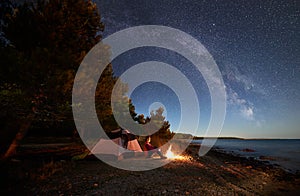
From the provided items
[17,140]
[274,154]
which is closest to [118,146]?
[17,140]

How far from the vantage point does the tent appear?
1125cm

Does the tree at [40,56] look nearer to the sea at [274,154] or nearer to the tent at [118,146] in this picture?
the tent at [118,146]

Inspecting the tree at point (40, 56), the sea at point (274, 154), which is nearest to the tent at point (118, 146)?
the tree at point (40, 56)

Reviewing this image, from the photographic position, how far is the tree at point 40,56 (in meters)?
6.89

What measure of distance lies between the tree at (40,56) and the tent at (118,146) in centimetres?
377

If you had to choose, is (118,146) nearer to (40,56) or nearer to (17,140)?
(17,140)

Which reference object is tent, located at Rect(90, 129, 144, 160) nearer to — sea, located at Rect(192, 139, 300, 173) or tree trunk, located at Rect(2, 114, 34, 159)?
tree trunk, located at Rect(2, 114, 34, 159)

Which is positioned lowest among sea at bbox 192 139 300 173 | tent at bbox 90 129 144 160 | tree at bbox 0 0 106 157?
sea at bbox 192 139 300 173

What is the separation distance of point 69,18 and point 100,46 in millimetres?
2138

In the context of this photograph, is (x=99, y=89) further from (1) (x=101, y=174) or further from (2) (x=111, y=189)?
(2) (x=111, y=189)

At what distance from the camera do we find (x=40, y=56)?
22.3 feet

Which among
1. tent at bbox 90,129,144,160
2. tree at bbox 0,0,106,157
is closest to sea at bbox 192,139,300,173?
tent at bbox 90,129,144,160

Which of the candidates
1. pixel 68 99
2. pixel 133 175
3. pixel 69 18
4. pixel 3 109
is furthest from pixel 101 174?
pixel 69 18

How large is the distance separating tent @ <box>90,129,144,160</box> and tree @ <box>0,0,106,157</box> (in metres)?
3.77
